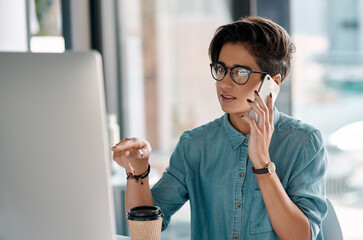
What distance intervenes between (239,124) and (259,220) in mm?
285

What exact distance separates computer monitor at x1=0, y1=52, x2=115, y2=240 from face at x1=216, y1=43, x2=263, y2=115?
63 cm

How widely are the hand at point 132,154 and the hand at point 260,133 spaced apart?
0.27 m

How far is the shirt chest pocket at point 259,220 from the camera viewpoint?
55.8 inches

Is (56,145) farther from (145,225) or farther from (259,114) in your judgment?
(259,114)

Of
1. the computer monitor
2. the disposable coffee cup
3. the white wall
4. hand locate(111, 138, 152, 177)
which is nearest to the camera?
the computer monitor

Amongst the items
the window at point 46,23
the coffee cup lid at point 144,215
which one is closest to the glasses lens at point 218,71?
the coffee cup lid at point 144,215

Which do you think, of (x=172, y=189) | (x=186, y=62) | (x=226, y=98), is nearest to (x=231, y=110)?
(x=226, y=98)

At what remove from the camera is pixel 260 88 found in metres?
1.43

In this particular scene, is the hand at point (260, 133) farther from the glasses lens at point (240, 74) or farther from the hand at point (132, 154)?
the hand at point (132, 154)

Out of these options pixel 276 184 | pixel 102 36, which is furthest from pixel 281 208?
pixel 102 36

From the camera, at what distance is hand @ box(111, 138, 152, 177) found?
132 centimetres

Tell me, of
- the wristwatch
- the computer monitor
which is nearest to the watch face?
the wristwatch

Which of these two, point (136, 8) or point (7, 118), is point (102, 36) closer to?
point (136, 8)

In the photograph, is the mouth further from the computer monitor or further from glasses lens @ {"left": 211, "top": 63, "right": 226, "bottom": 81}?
the computer monitor
